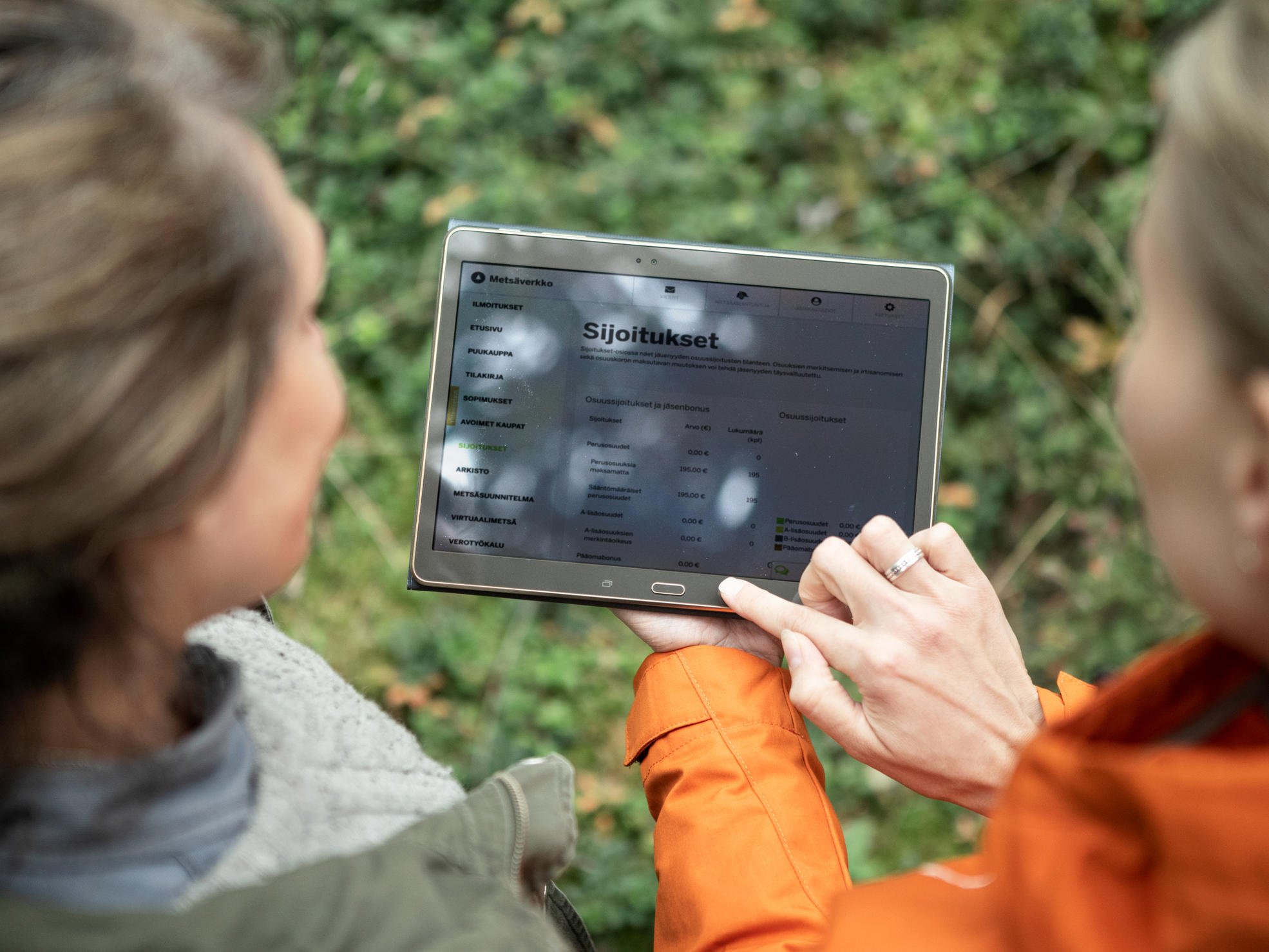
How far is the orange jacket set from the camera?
30.9 inches

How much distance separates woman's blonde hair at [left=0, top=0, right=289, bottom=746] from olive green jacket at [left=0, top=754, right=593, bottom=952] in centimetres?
23

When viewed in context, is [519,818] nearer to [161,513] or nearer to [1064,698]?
[161,513]

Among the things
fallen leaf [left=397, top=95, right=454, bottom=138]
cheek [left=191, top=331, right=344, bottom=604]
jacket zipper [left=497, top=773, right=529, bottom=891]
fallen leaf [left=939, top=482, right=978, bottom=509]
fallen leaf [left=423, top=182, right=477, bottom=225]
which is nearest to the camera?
cheek [left=191, top=331, right=344, bottom=604]

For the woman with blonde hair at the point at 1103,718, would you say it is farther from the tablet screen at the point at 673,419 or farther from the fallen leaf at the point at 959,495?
the fallen leaf at the point at 959,495

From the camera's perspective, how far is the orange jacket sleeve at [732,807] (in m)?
1.30

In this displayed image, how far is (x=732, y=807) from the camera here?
1.40m

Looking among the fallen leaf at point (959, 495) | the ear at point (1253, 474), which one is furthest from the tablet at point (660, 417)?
the fallen leaf at point (959, 495)

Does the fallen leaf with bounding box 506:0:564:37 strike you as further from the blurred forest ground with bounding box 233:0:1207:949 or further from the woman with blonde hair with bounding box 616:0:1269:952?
the woman with blonde hair with bounding box 616:0:1269:952

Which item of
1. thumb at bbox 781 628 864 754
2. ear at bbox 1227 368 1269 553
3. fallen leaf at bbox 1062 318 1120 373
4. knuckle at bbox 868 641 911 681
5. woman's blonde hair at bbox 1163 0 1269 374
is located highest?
fallen leaf at bbox 1062 318 1120 373

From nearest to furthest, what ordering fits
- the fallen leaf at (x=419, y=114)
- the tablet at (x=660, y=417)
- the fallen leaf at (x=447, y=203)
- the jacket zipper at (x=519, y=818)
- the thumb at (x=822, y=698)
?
the jacket zipper at (x=519, y=818) → the thumb at (x=822, y=698) → the tablet at (x=660, y=417) → the fallen leaf at (x=447, y=203) → the fallen leaf at (x=419, y=114)

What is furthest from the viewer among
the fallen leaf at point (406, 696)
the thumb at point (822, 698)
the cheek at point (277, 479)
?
the fallen leaf at point (406, 696)

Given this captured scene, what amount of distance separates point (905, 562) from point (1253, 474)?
0.65 meters

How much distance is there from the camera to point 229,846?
3.24 feet

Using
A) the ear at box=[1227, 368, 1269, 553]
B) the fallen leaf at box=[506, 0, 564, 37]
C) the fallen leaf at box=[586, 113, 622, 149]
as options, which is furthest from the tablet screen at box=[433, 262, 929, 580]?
the fallen leaf at box=[506, 0, 564, 37]
